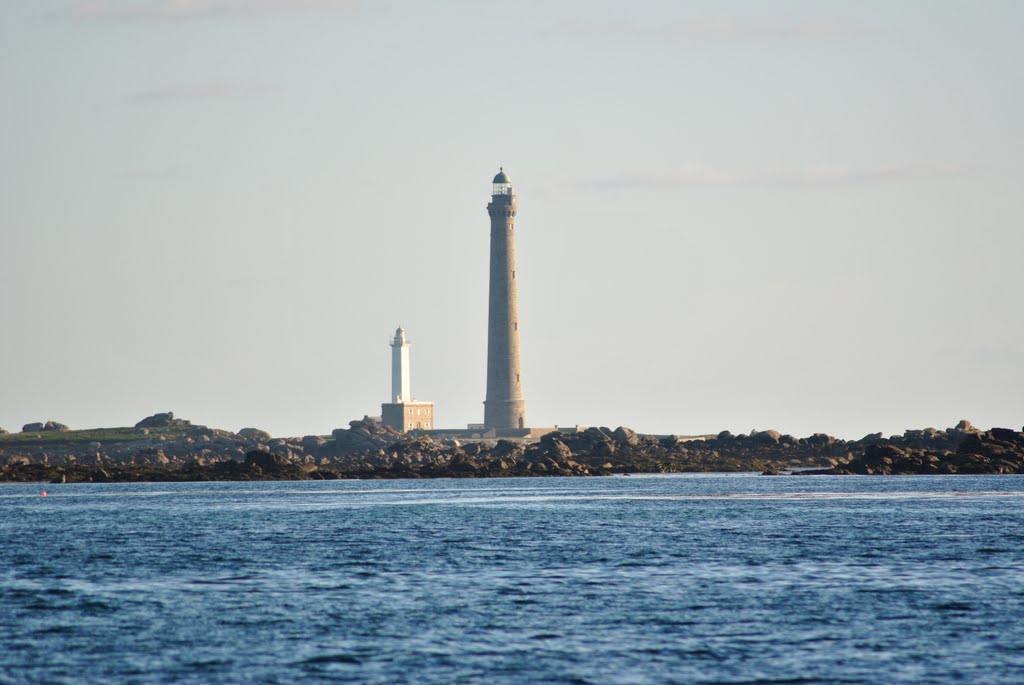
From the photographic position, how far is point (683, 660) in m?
29.4

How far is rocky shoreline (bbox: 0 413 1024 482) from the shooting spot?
12538 cm

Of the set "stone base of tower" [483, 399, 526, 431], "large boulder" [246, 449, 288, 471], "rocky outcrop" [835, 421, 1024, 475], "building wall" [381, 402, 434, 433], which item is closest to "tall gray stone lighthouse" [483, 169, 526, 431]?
"stone base of tower" [483, 399, 526, 431]

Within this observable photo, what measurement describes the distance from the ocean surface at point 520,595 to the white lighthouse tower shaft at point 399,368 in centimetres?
9356

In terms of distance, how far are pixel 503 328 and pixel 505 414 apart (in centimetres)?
1023

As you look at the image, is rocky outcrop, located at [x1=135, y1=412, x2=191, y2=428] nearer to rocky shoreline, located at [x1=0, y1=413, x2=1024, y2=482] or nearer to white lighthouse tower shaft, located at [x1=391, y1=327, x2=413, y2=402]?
rocky shoreline, located at [x1=0, y1=413, x2=1024, y2=482]

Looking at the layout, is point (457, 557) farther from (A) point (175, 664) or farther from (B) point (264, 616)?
(A) point (175, 664)

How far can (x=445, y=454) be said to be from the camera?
14662cm

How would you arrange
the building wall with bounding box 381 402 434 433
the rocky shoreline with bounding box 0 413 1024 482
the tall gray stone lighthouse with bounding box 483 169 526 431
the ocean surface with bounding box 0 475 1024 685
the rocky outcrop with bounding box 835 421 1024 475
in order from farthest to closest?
1. the building wall with bounding box 381 402 434 433
2. the tall gray stone lighthouse with bounding box 483 169 526 431
3. the rocky shoreline with bounding box 0 413 1024 482
4. the rocky outcrop with bounding box 835 421 1024 475
5. the ocean surface with bounding box 0 475 1024 685

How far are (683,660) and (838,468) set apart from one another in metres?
103

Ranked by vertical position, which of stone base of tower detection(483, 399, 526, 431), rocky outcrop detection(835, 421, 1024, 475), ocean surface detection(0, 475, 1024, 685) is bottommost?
ocean surface detection(0, 475, 1024, 685)

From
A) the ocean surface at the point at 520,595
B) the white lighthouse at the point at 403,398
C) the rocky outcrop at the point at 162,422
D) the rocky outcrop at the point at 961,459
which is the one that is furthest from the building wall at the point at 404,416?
the ocean surface at the point at 520,595

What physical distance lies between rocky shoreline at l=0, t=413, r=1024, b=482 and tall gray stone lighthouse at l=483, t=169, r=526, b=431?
379cm

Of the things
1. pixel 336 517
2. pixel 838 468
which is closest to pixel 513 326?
pixel 838 468

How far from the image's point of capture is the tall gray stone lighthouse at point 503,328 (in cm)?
15075
